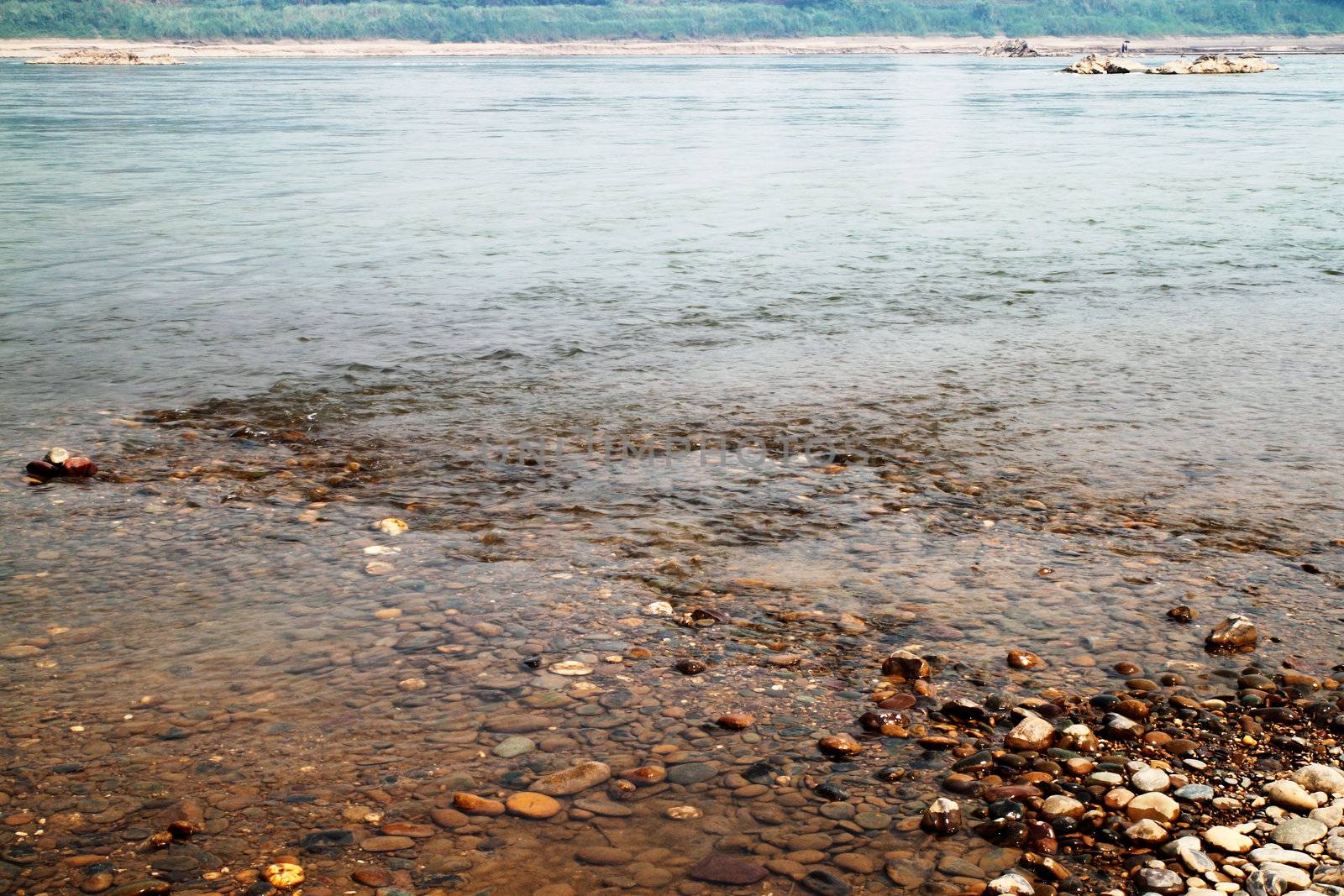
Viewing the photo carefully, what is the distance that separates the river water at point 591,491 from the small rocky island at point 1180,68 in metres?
80.8

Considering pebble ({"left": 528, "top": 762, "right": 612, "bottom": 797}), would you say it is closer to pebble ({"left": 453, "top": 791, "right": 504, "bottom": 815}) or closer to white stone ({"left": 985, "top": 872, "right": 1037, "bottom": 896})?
pebble ({"left": 453, "top": 791, "right": 504, "bottom": 815})

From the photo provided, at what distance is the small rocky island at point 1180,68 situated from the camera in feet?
290

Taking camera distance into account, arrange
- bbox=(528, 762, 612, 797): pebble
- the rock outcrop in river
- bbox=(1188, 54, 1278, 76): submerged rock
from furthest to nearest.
→ 1. the rock outcrop in river
2. bbox=(1188, 54, 1278, 76): submerged rock
3. bbox=(528, 762, 612, 797): pebble

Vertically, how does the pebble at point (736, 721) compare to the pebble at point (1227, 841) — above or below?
below

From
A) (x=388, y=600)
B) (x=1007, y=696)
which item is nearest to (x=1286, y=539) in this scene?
(x=1007, y=696)

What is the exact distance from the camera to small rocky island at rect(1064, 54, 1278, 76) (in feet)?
290

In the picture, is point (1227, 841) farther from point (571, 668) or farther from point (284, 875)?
point (284, 875)

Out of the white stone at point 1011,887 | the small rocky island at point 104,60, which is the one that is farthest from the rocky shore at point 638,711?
the small rocky island at point 104,60

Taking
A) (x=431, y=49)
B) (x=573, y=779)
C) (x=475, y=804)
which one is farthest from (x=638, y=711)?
(x=431, y=49)

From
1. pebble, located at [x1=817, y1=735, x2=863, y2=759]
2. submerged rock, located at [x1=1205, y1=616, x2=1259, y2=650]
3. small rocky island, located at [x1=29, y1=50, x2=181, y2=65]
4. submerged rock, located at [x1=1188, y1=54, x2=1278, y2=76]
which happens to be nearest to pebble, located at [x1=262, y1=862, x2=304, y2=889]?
pebble, located at [x1=817, y1=735, x2=863, y2=759]

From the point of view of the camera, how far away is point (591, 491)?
6.52 m

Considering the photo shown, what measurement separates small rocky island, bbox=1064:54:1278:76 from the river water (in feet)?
265

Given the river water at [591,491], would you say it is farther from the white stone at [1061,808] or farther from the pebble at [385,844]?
the white stone at [1061,808]

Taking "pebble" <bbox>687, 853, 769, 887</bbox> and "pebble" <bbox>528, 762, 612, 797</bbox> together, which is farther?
"pebble" <bbox>528, 762, 612, 797</bbox>
